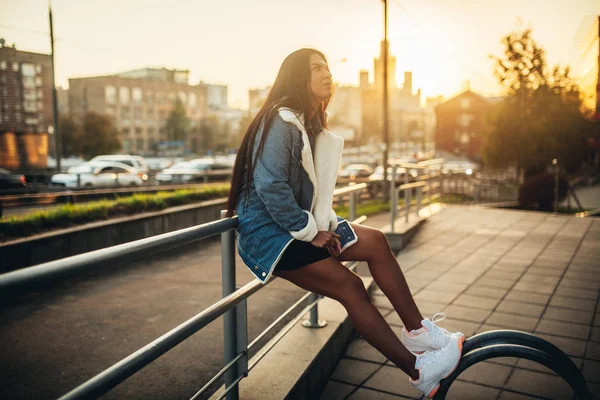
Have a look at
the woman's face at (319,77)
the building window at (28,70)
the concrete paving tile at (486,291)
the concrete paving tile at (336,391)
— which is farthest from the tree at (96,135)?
the woman's face at (319,77)

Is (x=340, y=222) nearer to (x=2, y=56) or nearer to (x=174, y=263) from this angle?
(x=174, y=263)

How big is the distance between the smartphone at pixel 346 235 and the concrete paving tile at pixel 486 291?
3.14 m

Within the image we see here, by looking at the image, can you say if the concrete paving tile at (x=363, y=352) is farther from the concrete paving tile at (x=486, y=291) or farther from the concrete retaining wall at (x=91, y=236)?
the concrete retaining wall at (x=91, y=236)

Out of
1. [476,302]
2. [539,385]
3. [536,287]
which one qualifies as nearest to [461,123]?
[536,287]

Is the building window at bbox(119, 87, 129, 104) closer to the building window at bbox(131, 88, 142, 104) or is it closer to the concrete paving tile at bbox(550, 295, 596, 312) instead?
the building window at bbox(131, 88, 142, 104)

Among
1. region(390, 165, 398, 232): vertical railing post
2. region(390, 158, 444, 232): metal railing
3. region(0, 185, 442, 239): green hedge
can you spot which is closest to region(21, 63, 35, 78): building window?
region(0, 185, 442, 239): green hedge

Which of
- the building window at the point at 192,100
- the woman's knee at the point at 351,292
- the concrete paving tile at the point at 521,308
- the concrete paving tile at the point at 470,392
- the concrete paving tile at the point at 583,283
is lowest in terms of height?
the concrete paving tile at the point at 583,283

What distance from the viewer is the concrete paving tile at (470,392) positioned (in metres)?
2.97

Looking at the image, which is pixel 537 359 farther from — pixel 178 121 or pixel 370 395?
pixel 178 121

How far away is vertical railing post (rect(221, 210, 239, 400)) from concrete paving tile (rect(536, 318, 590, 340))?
2.84 meters

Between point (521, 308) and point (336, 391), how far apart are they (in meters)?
2.35

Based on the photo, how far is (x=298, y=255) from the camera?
220 centimetres

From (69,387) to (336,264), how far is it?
2.63 meters

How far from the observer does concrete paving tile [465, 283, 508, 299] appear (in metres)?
5.05
